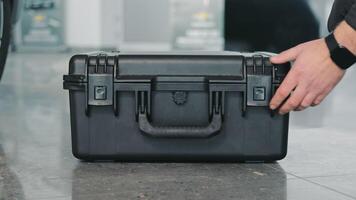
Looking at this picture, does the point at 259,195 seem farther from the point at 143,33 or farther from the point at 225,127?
the point at 143,33

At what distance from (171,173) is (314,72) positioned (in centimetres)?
43

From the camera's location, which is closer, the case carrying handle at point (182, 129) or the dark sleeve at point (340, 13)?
the dark sleeve at point (340, 13)

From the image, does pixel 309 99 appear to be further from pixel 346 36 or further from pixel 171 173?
pixel 171 173

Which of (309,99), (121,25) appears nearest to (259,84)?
(309,99)

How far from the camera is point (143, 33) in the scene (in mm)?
7500

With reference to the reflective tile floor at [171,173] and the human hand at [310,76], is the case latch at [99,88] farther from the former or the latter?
the human hand at [310,76]

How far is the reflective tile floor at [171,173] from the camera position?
3.64 ft

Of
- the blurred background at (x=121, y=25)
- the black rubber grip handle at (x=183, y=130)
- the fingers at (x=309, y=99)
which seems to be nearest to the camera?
the fingers at (x=309, y=99)

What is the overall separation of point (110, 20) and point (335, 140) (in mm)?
5996

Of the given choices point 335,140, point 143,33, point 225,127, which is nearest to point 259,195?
point 225,127

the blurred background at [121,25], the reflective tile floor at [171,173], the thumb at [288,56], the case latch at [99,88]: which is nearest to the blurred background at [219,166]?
the reflective tile floor at [171,173]

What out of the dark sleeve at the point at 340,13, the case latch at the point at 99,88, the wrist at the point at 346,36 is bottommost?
the case latch at the point at 99,88

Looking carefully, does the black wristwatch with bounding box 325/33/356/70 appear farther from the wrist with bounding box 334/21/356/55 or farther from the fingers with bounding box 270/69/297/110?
the fingers with bounding box 270/69/297/110

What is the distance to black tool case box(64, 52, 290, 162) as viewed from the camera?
52.9 inches
